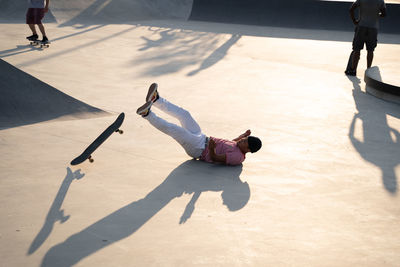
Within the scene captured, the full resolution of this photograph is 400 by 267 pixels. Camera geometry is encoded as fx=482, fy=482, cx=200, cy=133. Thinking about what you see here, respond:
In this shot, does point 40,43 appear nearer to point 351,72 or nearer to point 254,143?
point 351,72

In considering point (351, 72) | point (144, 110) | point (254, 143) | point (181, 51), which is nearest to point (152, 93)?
point (144, 110)

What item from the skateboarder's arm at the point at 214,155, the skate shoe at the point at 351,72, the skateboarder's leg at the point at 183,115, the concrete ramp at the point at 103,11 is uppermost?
the skateboarder's leg at the point at 183,115

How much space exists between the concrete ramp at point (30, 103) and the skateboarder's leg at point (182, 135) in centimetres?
195

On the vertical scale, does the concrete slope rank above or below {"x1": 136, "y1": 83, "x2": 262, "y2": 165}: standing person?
below

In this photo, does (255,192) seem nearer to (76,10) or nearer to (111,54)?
(111,54)

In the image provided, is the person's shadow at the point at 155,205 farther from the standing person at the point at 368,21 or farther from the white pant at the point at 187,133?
the standing person at the point at 368,21

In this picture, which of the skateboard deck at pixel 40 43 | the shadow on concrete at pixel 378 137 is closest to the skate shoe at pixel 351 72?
the shadow on concrete at pixel 378 137

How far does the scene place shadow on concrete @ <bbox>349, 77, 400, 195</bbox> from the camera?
211 inches

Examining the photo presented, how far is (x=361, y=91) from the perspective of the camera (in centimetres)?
902

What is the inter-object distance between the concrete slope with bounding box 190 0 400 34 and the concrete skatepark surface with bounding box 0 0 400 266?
18.8 feet

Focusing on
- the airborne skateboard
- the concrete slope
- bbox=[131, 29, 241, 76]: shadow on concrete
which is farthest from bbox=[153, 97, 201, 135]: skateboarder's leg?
the concrete slope

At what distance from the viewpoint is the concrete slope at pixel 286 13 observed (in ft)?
53.0

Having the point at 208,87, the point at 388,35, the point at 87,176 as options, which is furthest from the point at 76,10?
the point at 87,176

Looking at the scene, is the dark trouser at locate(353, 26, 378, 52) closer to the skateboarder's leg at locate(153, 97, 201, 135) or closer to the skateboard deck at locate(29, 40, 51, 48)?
the skateboarder's leg at locate(153, 97, 201, 135)
